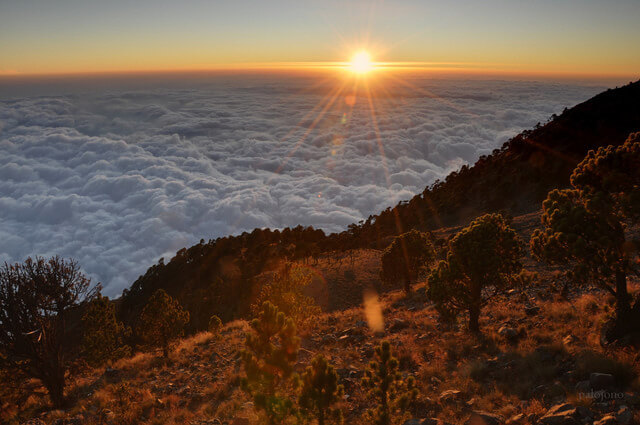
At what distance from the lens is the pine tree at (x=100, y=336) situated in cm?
2452

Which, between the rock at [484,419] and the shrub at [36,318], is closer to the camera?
the rock at [484,419]

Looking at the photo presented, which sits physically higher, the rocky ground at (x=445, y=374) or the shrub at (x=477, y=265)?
the shrub at (x=477, y=265)

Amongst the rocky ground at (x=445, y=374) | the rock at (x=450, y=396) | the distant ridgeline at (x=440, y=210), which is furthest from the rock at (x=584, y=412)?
the distant ridgeline at (x=440, y=210)

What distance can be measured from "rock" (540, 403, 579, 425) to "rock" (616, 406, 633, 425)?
2.55 ft

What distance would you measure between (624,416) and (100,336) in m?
28.8

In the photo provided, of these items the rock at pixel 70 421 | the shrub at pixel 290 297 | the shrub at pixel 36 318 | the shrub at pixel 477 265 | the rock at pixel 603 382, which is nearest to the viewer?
the rock at pixel 603 382

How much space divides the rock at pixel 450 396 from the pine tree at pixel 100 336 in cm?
2262

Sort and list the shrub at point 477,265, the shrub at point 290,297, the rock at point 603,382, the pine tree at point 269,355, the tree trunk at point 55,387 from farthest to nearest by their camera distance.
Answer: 1. the shrub at point 290,297
2. the tree trunk at point 55,387
3. the shrub at point 477,265
4. the pine tree at point 269,355
5. the rock at point 603,382

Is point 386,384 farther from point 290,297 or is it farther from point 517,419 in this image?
point 290,297

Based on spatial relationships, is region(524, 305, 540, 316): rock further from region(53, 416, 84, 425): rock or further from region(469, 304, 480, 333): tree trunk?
region(53, 416, 84, 425): rock

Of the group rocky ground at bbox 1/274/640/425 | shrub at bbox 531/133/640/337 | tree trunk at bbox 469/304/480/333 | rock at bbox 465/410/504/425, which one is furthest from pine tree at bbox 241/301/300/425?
tree trunk at bbox 469/304/480/333

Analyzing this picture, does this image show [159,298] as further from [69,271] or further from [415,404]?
[415,404]

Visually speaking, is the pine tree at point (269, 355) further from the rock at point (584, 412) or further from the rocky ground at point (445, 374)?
the rock at point (584, 412)

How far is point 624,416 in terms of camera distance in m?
7.23
